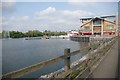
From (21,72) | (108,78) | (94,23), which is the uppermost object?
(94,23)

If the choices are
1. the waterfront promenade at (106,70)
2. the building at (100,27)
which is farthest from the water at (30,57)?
the building at (100,27)

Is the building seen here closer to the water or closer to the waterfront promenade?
the water

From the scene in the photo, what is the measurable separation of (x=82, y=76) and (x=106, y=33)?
9319cm

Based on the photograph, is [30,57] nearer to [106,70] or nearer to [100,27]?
[106,70]

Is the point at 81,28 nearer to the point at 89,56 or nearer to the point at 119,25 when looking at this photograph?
the point at 119,25

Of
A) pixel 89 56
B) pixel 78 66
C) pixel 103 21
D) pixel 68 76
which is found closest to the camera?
pixel 68 76

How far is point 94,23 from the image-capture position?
97125mm

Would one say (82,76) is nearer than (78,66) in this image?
Yes

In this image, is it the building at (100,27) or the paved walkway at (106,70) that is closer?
the paved walkway at (106,70)

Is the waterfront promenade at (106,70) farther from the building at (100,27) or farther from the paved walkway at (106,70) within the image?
the building at (100,27)

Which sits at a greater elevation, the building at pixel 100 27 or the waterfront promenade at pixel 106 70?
the building at pixel 100 27

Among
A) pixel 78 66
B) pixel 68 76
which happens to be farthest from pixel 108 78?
pixel 68 76

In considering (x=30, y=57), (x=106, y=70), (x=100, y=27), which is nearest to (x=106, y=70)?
(x=106, y=70)

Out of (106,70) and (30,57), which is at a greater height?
(106,70)
